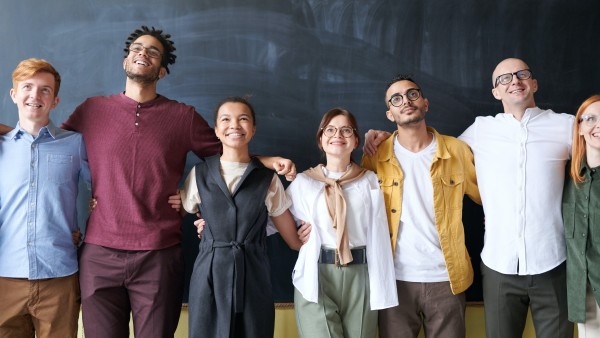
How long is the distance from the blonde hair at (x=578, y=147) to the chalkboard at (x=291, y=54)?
2.35ft

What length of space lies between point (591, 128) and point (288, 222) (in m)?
1.47

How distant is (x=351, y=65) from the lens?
296cm

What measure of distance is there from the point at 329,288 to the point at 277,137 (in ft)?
3.41

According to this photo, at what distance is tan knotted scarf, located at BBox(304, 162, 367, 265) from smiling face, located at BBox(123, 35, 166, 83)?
924 mm

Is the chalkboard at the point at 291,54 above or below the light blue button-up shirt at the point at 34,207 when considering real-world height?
above

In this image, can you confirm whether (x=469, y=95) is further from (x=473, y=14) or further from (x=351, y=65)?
(x=351, y=65)

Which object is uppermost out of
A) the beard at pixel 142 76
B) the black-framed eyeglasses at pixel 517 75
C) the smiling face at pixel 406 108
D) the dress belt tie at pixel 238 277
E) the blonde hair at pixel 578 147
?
the black-framed eyeglasses at pixel 517 75

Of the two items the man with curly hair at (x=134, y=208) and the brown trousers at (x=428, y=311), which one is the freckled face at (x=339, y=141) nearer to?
the man with curly hair at (x=134, y=208)

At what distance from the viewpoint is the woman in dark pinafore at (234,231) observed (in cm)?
221

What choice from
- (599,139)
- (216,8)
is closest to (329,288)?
(599,139)

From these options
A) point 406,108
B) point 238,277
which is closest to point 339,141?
point 406,108

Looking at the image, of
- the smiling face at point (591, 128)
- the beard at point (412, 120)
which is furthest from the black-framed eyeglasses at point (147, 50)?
the smiling face at point (591, 128)

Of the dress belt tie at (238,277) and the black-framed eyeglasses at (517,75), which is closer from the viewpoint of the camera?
the dress belt tie at (238,277)

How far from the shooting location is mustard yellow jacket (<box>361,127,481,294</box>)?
7.84 ft
